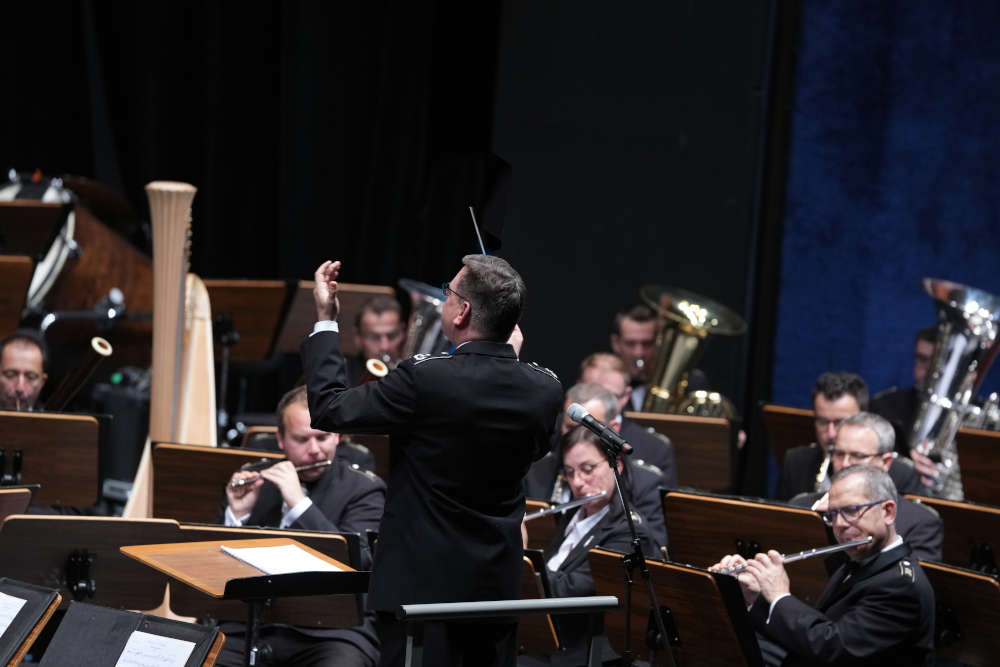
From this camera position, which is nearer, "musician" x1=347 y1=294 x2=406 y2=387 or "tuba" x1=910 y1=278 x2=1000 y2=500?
"tuba" x1=910 y1=278 x2=1000 y2=500

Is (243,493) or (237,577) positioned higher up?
(237,577)

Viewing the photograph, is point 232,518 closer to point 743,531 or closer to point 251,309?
point 743,531

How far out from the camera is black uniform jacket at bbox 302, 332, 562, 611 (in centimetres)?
294

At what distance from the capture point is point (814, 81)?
7.37 metres

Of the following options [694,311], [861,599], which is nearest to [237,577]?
[861,599]

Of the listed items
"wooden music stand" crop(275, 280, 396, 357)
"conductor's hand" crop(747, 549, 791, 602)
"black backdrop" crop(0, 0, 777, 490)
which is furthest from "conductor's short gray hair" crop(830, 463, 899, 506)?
"black backdrop" crop(0, 0, 777, 490)

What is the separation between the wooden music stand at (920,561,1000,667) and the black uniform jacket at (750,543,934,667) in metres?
0.10

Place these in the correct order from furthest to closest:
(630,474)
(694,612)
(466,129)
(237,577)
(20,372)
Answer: (466,129)
(20,372)
(630,474)
(694,612)
(237,577)

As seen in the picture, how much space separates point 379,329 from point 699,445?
1.57 metres

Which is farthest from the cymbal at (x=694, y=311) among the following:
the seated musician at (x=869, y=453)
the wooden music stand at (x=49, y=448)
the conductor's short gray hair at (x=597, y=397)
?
the wooden music stand at (x=49, y=448)

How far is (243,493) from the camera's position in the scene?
4359 millimetres

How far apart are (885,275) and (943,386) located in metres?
1.79

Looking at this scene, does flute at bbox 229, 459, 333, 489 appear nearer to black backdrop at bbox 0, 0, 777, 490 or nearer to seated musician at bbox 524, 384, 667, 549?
seated musician at bbox 524, 384, 667, 549

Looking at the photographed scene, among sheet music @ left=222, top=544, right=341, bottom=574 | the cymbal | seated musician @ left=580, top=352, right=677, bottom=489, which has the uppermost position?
the cymbal
